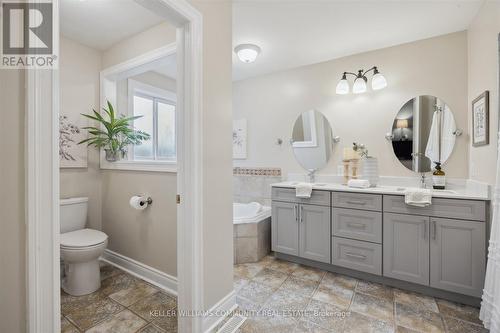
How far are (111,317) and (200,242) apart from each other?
3.22 feet

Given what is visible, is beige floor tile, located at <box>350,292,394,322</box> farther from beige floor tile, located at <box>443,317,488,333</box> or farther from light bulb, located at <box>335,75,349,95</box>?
light bulb, located at <box>335,75,349,95</box>

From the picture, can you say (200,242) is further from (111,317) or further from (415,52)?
(415,52)

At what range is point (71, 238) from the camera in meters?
2.02

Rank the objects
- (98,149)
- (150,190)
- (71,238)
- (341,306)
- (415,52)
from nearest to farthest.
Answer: (341,306), (71,238), (150,190), (415,52), (98,149)

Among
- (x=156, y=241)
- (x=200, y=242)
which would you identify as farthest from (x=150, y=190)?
(x=200, y=242)

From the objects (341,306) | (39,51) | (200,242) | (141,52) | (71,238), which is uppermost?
(141,52)

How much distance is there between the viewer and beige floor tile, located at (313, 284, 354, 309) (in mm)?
1885

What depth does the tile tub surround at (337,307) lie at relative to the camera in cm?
161

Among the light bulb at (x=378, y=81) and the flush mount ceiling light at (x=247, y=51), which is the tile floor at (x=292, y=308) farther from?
the flush mount ceiling light at (x=247, y=51)

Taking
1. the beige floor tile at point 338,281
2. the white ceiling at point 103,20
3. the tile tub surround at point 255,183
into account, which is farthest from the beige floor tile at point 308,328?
the white ceiling at point 103,20

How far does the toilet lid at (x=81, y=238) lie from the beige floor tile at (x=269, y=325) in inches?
55.2

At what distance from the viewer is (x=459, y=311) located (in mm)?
1773

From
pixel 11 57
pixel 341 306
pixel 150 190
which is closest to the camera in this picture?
pixel 11 57

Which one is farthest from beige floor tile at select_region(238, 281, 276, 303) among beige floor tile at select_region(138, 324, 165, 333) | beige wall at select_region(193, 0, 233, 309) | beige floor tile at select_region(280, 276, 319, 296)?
beige floor tile at select_region(138, 324, 165, 333)
